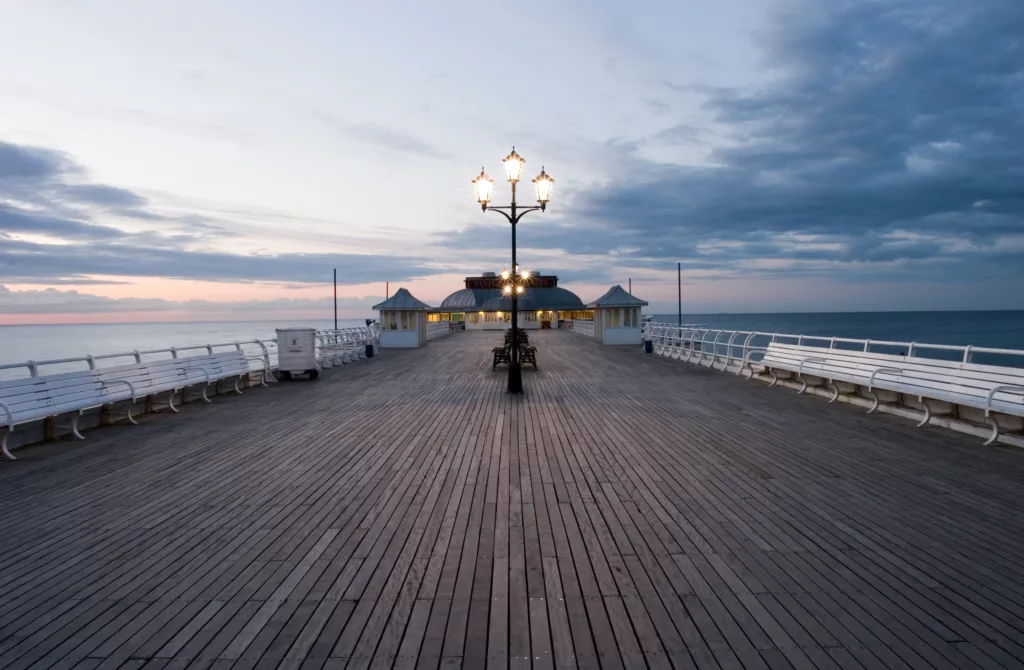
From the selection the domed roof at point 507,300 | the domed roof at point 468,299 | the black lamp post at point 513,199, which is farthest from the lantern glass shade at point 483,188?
the domed roof at point 468,299

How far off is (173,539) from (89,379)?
5.17m

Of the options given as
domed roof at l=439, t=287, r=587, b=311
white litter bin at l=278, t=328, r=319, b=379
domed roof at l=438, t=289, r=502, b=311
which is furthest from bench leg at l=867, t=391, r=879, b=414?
domed roof at l=438, t=289, r=502, b=311

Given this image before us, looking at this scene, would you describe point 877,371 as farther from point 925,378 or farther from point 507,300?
point 507,300

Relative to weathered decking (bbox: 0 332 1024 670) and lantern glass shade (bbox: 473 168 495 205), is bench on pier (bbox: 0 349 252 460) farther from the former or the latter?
lantern glass shade (bbox: 473 168 495 205)

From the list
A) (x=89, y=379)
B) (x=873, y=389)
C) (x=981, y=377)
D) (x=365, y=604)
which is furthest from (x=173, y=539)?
(x=873, y=389)

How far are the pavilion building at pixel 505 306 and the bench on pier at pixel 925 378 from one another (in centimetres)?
3800

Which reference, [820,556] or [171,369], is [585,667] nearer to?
[820,556]

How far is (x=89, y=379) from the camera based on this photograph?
7.88 m

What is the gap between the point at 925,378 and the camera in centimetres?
765

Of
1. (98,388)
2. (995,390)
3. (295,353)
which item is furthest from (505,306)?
(995,390)

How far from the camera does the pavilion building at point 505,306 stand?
168ft

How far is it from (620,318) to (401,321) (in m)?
10.1

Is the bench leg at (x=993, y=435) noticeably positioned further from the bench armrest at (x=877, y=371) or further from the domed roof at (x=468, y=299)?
the domed roof at (x=468, y=299)

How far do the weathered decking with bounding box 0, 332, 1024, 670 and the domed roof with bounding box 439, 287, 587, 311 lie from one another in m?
43.5
